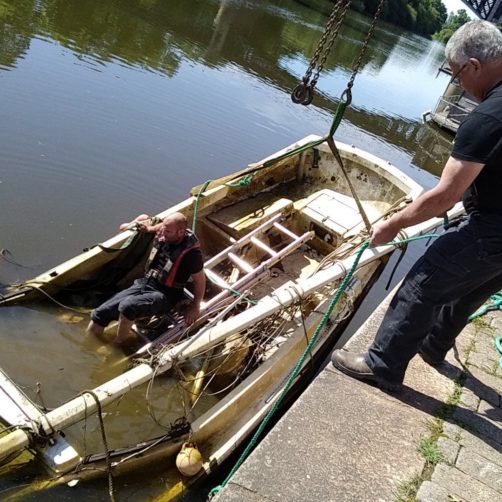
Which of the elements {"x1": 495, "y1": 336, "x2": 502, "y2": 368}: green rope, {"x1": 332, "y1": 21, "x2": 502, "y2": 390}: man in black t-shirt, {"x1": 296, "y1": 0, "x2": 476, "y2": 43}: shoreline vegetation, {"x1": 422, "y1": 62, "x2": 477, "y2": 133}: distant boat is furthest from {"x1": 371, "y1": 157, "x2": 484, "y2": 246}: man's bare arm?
{"x1": 296, "y1": 0, "x2": 476, "y2": 43}: shoreline vegetation

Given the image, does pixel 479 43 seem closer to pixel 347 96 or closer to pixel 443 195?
pixel 443 195

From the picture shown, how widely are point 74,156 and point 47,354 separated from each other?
5919 millimetres

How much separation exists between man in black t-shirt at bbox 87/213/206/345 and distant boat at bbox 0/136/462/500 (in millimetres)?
286

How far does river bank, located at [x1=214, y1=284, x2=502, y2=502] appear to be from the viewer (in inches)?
117

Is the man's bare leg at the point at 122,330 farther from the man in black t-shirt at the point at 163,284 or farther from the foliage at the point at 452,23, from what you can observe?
the foliage at the point at 452,23

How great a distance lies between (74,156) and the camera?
9.96 m

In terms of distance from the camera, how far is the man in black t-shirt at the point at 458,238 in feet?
9.62

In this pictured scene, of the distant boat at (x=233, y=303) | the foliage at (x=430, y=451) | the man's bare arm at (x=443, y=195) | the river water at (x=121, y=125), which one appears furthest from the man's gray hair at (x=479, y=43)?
the river water at (x=121, y=125)

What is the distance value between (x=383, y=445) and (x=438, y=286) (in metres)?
1.11

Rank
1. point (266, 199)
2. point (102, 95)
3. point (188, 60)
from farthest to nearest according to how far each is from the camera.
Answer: point (188, 60)
point (102, 95)
point (266, 199)

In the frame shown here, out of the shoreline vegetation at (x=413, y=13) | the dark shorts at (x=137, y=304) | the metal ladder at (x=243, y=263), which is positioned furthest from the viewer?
the shoreline vegetation at (x=413, y=13)

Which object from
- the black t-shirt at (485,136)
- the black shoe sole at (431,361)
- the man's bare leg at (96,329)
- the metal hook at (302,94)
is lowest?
the man's bare leg at (96,329)

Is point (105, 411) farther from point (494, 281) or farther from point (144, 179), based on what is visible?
point (144, 179)

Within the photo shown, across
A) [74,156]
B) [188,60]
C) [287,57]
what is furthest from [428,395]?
[287,57]
